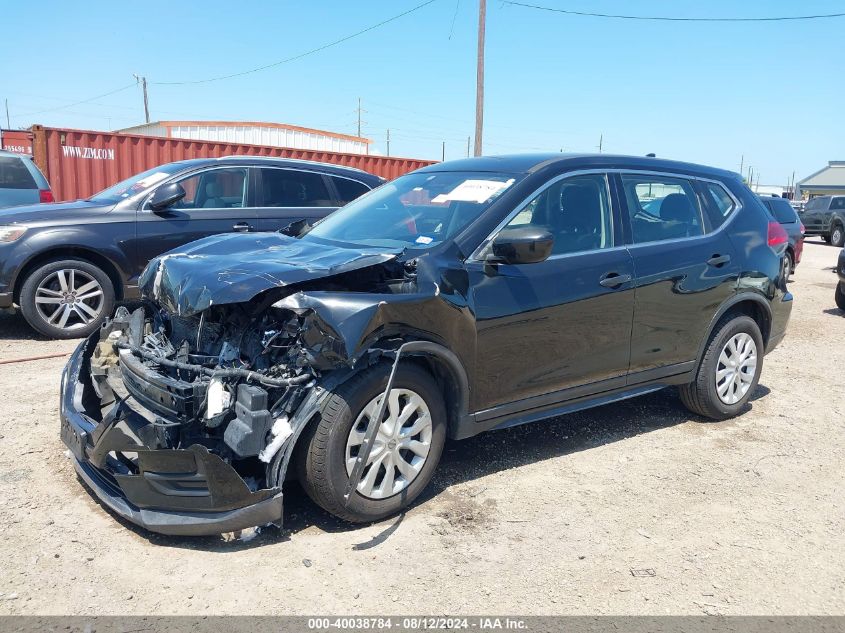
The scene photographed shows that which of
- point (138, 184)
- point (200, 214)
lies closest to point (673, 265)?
point (200, 214)

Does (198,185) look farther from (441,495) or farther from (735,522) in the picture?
(735,522)

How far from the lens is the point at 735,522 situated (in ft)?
12.4

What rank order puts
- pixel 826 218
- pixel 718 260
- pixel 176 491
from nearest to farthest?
pixel 176 491 → pixel 718 260 → pixel 826 218

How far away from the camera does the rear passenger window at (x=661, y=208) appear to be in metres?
4.67

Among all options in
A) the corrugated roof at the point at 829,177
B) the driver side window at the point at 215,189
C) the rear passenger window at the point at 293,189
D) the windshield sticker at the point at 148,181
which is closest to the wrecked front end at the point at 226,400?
the driver side window at the point at 215,189

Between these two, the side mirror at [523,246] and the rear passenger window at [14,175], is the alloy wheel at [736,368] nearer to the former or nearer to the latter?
the side mirror at [523,246]

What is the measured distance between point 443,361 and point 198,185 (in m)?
4.81

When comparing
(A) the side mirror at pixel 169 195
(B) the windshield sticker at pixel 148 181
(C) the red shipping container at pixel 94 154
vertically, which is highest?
(C) the red shipping container at pixel 94 154

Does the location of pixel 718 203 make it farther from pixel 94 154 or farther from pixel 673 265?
pixel 94 154

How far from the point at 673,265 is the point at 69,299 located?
18.4 feet

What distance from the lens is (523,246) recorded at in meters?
3.73

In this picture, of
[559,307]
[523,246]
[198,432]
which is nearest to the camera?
[198,432]

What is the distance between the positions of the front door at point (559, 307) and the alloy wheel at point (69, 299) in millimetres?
4825

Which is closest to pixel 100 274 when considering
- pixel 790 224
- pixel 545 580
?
pixel 545 580
